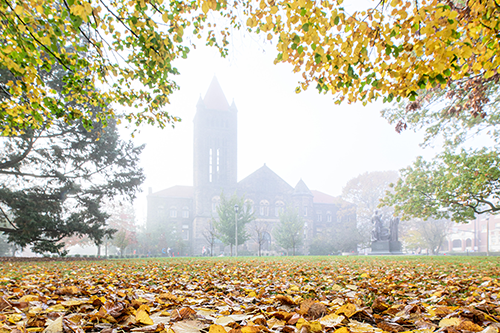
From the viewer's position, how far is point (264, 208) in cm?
4878

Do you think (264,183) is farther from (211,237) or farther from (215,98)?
(215,98)

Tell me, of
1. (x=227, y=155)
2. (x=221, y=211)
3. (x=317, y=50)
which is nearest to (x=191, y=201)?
(x=227, y=155)

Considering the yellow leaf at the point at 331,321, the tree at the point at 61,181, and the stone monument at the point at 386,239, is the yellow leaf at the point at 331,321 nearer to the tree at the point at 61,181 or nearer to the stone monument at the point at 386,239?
the tree at the point at 61,181

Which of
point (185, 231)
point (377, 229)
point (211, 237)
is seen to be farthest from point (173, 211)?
point (377, 229)

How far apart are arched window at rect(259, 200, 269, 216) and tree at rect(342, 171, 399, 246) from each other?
14.2m

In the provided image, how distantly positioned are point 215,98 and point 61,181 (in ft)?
137

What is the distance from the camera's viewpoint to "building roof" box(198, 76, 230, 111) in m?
51.3

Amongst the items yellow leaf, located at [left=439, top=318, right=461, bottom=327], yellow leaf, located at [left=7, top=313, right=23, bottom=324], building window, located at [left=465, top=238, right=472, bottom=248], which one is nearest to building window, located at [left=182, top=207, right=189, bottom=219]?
yellow leaf, located at [left=7, top=313, right=23, bottom=324]

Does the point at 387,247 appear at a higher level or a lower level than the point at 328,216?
higher

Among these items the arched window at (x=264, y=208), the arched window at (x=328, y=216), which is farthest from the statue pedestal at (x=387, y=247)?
the arched window at (x=328, y=216)

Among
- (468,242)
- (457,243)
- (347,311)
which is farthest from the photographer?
(457,243)

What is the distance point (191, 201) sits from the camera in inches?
2128

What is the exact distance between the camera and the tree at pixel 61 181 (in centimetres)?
1183

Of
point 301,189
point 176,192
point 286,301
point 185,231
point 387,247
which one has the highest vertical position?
point 301,189
